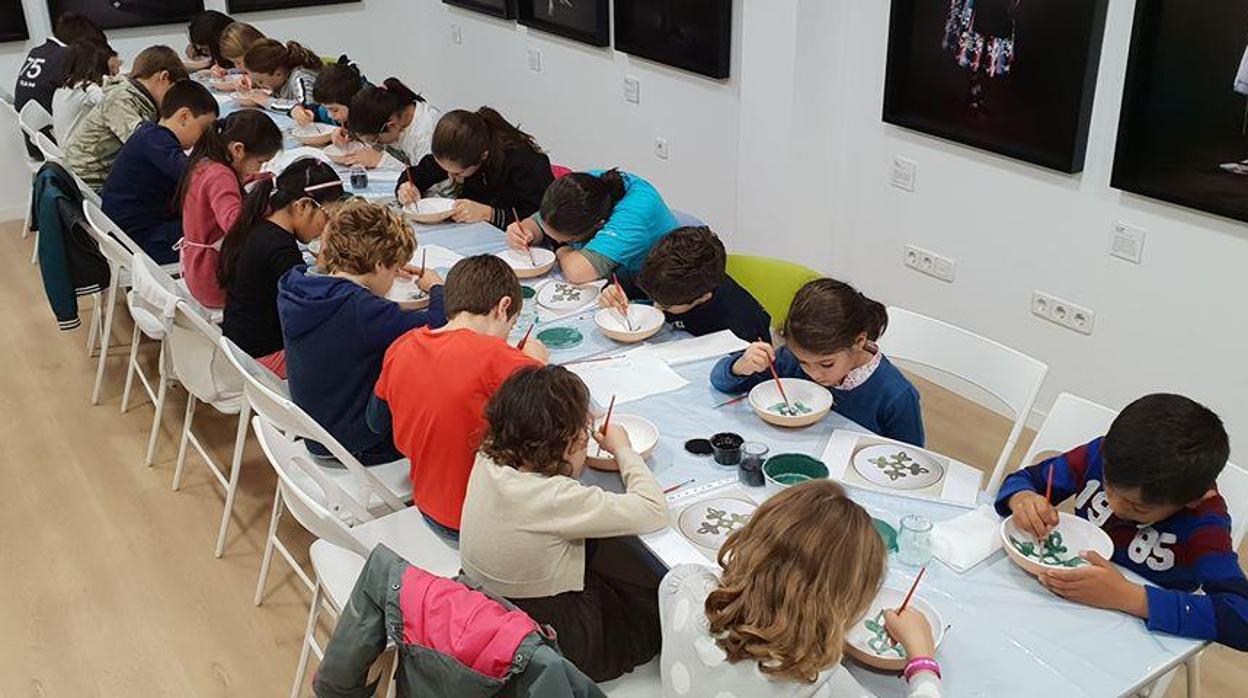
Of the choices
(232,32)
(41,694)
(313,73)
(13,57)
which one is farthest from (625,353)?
(13,57)

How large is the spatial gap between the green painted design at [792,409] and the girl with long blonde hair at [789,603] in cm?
97

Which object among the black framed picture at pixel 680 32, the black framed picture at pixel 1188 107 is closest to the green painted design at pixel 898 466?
the black framed picture at pixel 1188 107

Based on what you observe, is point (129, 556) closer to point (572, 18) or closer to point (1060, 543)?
point (1060, 543)

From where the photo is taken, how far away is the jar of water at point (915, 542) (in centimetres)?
235

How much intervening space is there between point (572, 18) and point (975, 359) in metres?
4.15

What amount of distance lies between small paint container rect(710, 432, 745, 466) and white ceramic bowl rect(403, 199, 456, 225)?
2122 mm

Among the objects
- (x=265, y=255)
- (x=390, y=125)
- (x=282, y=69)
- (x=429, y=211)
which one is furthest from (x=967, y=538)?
(x=282, y=69)

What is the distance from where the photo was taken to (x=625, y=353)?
3.32 metres

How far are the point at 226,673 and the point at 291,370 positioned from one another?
3.02 ft

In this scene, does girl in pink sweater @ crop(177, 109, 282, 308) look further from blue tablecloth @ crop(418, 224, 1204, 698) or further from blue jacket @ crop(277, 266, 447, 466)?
blue tablecloth @ crop(418, 224, 1204, 698)

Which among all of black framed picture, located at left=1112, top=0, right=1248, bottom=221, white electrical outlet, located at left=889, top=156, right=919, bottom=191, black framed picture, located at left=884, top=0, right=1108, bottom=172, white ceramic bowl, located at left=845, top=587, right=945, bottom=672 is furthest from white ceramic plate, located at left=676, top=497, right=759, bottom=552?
white electrical outlet, located at left=889, top=156, right=919, bottom=191

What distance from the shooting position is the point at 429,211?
15.0ft

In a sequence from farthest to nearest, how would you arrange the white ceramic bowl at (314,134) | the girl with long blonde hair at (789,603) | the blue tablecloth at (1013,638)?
the white ceramic bowl at (314,134) → the blue tablecloth at (1013,638) → the girl with long blonde hair at (789,603)

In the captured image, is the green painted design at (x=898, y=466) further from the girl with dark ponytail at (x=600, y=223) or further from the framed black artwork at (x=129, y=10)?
the framed black artwork at (x=129, y=10)
